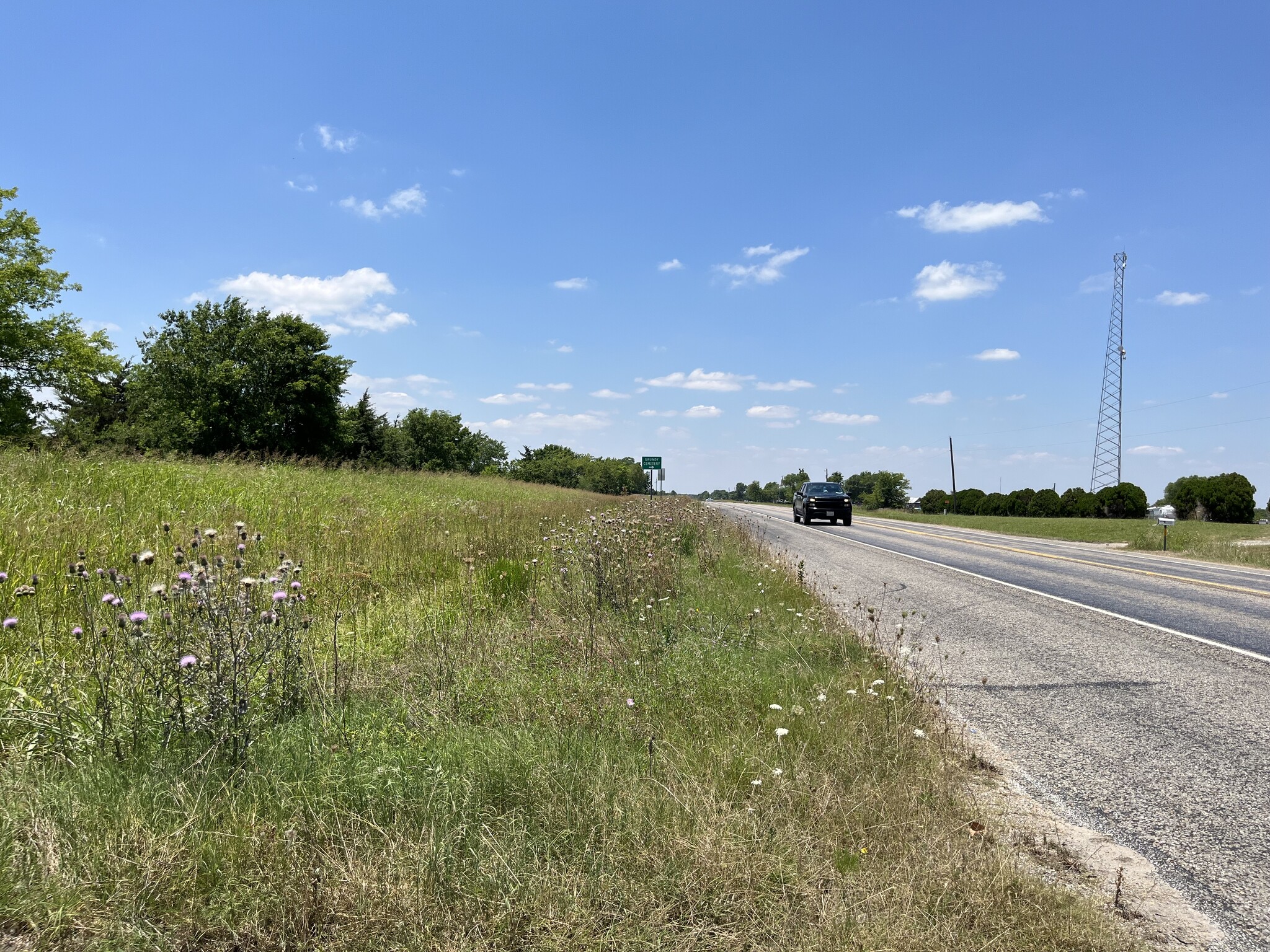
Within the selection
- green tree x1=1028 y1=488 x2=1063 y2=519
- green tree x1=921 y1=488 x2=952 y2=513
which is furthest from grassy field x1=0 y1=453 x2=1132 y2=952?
green tree x1=921 y1=488 x2=952 y2=513

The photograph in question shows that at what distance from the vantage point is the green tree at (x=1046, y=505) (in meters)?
43.3

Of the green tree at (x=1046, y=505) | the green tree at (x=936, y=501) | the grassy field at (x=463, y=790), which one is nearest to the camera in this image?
the grassy field at (x=463, y=790)

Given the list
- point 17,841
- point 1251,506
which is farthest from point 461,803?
point 1251,506

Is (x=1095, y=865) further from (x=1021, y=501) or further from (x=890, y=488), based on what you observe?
(x=890, y=488)

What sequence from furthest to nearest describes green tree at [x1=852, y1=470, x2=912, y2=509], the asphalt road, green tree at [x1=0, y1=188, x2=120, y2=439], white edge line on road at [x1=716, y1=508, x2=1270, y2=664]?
green tree at [x1=852, y1=470, x2=912, y2=509], green tree at [x1=0, y1=188, x2=120, y2=439], white edge line on road at [x1=716, y1=508, x2=1270, y2=664], the asphalt road

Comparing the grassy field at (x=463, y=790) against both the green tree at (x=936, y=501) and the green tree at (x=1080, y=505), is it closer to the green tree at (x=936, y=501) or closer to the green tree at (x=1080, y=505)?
the green tree at (x=1080, y=505)

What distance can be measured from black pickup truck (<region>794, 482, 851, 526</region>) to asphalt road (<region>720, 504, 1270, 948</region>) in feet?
60.5

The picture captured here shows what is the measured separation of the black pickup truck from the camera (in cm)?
3142

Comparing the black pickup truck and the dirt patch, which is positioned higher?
the black pickup truck

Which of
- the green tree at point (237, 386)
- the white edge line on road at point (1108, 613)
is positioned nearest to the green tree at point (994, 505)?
the white edge line on road at point (1108, 613)

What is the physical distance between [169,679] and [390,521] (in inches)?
302

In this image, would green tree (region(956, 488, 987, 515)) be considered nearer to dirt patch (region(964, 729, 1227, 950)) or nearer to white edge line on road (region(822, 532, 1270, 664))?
white edge line on road (region(822, 532, 1270, 664))

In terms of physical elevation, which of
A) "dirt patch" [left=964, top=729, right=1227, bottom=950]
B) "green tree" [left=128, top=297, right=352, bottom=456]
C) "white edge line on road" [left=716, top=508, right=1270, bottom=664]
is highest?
"green tree" [left=128, top=297, right=352, bottom=456]

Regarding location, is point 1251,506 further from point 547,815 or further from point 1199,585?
point 547,815
